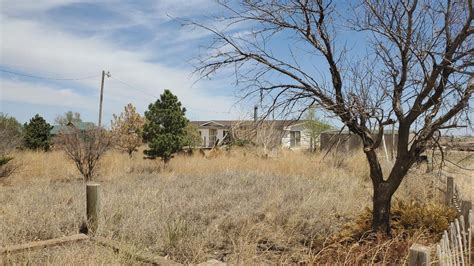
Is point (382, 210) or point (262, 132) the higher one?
point (262, 132)

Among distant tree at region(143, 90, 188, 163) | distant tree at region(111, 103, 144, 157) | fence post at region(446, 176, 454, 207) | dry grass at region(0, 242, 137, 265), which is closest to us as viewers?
dry grass at region(0, 242, 137, 265)

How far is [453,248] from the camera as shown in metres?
3.89

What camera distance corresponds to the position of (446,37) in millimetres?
5176

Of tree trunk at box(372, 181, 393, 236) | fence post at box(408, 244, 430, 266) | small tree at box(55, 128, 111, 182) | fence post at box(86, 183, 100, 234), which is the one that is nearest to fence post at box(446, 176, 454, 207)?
tree trunk at box(372, 181, 393, 236)

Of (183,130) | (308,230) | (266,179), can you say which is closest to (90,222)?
(308,230)

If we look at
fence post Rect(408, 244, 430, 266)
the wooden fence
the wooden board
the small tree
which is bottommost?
the wooden board

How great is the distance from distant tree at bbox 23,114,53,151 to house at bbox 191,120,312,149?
37.3 feet

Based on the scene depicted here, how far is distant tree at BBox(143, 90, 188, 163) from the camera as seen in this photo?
1739cm

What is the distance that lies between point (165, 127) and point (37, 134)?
11040 mm

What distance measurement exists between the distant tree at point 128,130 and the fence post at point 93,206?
46.5 ft

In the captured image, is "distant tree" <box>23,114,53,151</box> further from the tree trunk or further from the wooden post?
the wooden post

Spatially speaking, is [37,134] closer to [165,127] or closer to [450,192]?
[165,127]

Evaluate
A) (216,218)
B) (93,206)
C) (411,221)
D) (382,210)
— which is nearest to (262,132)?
(216,218)

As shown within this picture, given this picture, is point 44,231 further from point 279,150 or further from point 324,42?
point 279,150
